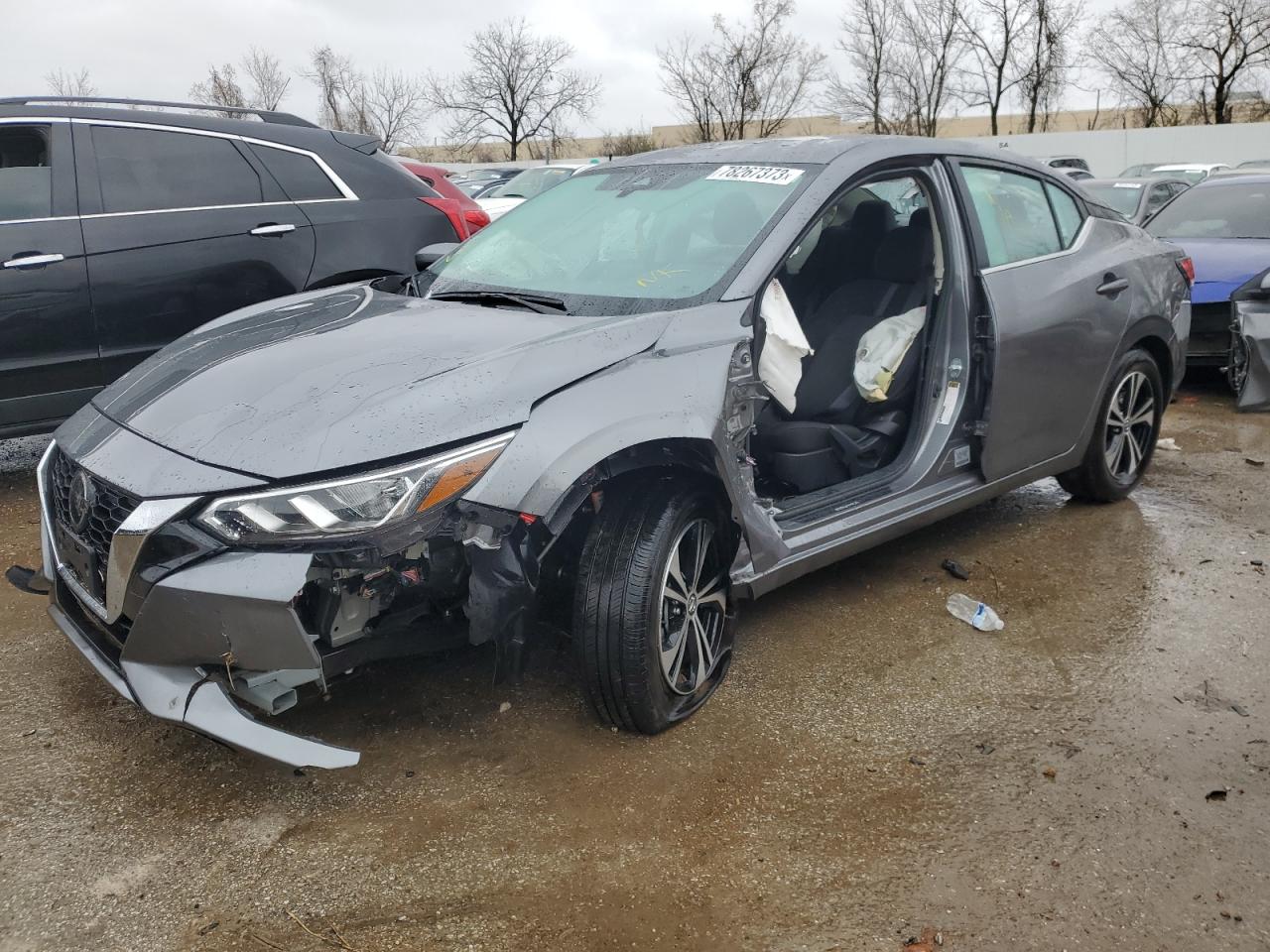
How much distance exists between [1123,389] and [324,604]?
3.81 m

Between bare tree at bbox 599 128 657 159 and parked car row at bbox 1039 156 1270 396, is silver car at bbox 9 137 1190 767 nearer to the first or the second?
parked car row at bbox 1039 156 1270 396

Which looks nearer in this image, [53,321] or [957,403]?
[957,403]

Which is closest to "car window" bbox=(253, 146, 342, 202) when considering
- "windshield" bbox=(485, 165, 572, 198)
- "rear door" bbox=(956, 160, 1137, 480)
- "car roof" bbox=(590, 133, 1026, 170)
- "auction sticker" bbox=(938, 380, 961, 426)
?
"car roof" bbox=(590, 133, 1026, 170)

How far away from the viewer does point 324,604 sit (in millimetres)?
2461

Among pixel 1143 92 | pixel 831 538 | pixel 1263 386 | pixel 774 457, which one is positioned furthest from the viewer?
pixel 1143 92

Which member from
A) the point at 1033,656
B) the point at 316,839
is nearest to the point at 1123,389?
the point at 1033,656

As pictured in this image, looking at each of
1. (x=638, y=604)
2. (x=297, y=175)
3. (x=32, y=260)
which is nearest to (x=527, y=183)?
(x=297, y=175)

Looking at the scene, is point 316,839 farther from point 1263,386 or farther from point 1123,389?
point 1263,386

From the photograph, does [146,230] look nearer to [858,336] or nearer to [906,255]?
[858,336]

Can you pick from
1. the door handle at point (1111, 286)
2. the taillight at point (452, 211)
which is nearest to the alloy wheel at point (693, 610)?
the door handle at point (1111, 286)

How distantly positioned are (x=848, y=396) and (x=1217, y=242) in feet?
17.3

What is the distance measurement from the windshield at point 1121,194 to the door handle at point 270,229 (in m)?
10.1

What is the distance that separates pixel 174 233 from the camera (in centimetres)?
505

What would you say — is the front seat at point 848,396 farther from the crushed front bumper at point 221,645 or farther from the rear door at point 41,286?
the rear door at point 41,286
